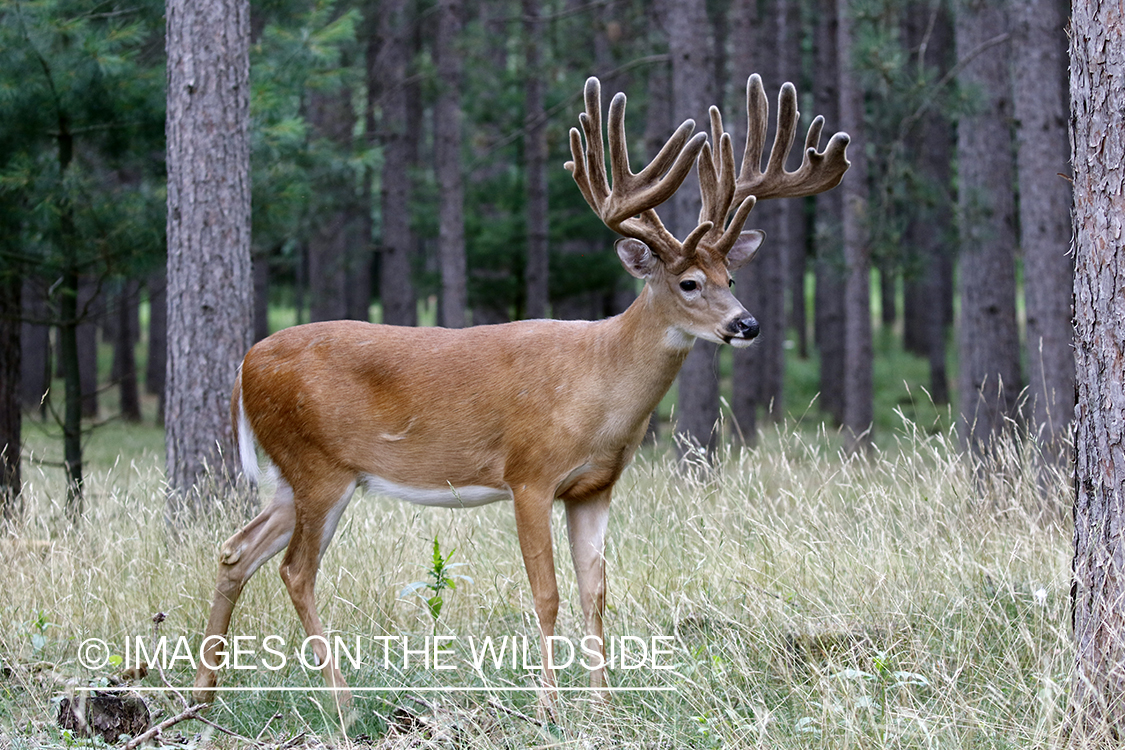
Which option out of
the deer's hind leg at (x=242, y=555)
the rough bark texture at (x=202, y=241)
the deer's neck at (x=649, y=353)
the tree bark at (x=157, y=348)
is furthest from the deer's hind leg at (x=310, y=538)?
the tree bark at (x=157, y=348)

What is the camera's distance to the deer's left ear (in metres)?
4.60

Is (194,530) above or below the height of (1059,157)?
below

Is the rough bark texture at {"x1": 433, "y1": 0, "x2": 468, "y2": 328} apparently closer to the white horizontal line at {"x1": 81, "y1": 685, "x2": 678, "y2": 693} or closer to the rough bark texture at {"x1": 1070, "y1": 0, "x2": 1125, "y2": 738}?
the white horizontal line at {"x1": 81, "y1": 685, "x2": 678, "y2": 693}

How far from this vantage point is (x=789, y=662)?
13.5 feet

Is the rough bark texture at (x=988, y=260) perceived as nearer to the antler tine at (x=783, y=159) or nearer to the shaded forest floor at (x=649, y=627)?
the shaded forest floor at (x=649, y=627)

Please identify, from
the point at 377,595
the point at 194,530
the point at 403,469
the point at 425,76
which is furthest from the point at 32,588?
the point at 425,76

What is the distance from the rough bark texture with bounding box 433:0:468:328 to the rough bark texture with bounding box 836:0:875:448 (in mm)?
5172

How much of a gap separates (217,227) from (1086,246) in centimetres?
468

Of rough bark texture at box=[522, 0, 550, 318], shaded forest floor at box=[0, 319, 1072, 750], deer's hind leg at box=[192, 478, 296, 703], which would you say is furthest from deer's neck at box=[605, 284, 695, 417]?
rough bark texture at box=[522, 0, 550, 318]

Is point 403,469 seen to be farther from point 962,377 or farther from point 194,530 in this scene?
point 962,377

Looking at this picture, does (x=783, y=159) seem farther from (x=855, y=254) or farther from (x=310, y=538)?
(x=855, y=254)

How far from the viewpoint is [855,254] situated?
1339 cm

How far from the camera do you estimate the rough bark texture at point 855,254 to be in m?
13.2

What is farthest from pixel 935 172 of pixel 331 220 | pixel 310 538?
pixel 310 538
